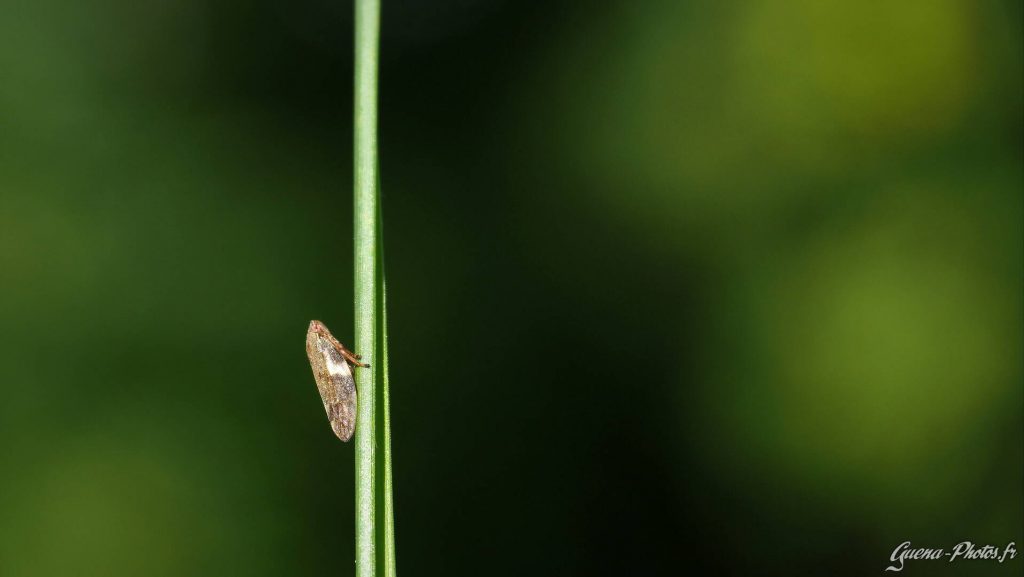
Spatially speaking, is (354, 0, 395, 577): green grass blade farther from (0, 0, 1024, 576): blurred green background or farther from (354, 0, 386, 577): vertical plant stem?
(0, 0, 1024, 576): blurred green background

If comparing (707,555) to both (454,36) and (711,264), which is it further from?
(454,36)

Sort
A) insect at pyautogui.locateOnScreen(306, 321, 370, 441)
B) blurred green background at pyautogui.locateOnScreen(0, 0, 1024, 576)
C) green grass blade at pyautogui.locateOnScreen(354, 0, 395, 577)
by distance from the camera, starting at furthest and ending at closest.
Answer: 1. blurred green background at pyautogui.locateOnScreen(0, 0, 1024, 576)
2. insect at pyautogui.locateOnScreen(306, 321, 370, 441)
3. green grass blade at pyautogui.locateOnScreen(354, 0, 395, 577)

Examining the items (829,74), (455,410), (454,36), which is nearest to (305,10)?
(454,36)

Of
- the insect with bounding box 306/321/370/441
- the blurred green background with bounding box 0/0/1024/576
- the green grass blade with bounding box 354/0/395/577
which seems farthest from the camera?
the blurred green background with bounding box 0/0/1024/576

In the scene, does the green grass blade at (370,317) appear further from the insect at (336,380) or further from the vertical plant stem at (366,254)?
the insect at (336,380)

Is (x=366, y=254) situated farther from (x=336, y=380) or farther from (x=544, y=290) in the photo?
(x=544, y=290)

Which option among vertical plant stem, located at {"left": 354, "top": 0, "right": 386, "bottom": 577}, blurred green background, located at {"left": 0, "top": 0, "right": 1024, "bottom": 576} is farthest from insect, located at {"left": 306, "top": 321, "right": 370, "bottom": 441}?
blurred green background, located at {"left": 0, "top": 0, "right": 1024, "bottom": 576}

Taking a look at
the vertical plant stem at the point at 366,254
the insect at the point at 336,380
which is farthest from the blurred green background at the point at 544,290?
the vertical plant stem at the point at 366,254
